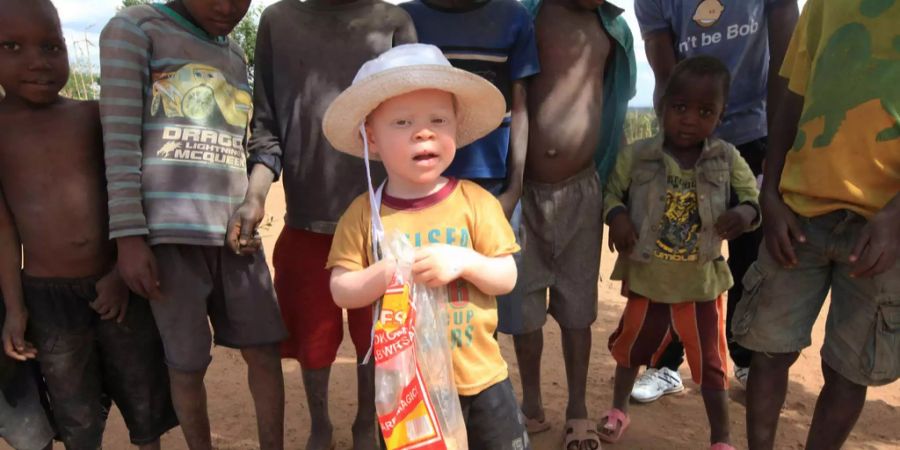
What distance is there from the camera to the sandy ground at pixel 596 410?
314cm

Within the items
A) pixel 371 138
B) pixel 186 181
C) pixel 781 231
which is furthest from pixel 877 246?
pixel 186 181

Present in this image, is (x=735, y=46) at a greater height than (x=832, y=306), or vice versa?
(x=735, y=46)

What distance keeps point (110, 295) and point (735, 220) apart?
7.94 feet

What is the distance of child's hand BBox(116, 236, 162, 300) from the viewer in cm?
212

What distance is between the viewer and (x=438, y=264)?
1726 millimetres

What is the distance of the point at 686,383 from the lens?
3.78m

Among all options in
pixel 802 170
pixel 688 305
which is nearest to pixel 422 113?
pixel 802 170

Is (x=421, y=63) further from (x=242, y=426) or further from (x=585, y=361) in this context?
(x=242, y=426)

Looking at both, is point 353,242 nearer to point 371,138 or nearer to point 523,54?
point 371,138

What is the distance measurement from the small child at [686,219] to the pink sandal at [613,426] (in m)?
0.44

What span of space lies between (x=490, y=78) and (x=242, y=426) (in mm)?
2233

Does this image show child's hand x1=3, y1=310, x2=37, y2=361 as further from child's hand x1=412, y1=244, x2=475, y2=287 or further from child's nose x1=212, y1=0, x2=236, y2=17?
child's hand x1=412, y1=244, x2=475, y2=287

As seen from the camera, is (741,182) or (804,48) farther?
(741,182)

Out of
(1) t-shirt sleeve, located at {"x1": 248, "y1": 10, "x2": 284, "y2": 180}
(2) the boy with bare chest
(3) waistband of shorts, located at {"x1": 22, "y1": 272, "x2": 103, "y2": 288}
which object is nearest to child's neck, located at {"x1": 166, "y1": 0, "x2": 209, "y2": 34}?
(1) t-shirt sleeve, located at {"x1": 248, "y1": 10, "x2": 284, "y2": 180}
